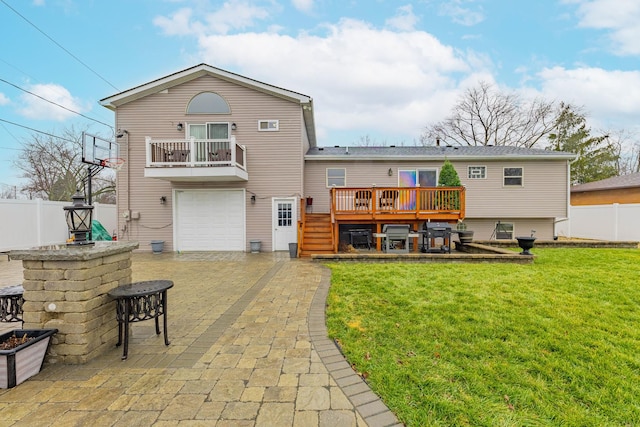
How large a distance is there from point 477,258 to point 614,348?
4974mm

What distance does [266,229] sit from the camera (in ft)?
35.9

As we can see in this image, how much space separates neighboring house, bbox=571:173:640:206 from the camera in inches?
667

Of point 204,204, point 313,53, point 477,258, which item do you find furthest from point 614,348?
point 313,53

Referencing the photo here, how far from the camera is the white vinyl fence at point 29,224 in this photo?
9062 mm

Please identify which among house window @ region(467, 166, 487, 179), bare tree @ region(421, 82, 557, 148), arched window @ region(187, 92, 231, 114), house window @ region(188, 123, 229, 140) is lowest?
house window @ region(467, 166, 487, 179)

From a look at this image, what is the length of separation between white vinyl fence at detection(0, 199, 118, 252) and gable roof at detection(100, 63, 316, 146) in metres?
4.36

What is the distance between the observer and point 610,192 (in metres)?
18.2

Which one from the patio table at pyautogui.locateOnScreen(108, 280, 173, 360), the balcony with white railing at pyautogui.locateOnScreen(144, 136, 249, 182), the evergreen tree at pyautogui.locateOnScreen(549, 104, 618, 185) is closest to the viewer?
the patio table at pyautogui.locateOnScreen(108, 280, 173, 360)

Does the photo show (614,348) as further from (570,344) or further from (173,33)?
(173,33)

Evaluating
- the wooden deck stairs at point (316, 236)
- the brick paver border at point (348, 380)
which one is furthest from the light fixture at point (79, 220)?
the wooden deck stairs at point (316, 236)

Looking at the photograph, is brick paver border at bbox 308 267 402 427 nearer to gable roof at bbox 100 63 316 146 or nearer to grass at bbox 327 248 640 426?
grass at bbox 327 248 640 426

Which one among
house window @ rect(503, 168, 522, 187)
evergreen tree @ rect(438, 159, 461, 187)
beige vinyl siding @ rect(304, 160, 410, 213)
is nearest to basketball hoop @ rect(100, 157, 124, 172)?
beige vinyl siding @ rect(304, 160, 410, 213)

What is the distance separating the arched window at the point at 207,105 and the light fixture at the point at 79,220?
8.54m

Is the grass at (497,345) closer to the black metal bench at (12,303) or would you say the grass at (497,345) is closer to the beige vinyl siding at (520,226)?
the black metal bench at (12,303)
